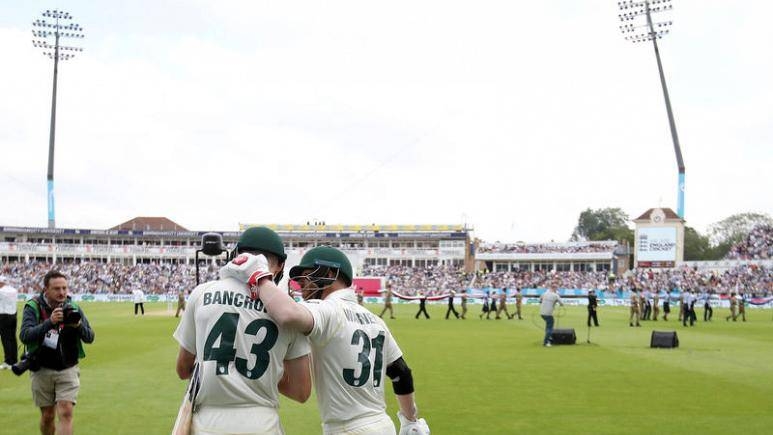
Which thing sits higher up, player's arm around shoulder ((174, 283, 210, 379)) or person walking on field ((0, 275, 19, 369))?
player's arm around shoulder ((174, 283, 210, 379))

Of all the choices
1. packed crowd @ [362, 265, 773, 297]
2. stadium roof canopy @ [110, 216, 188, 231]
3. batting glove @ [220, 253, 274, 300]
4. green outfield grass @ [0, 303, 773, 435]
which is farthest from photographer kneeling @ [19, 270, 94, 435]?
stadium roof canopy @ [110, 216, 188, 231]

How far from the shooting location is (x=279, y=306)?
3713mm

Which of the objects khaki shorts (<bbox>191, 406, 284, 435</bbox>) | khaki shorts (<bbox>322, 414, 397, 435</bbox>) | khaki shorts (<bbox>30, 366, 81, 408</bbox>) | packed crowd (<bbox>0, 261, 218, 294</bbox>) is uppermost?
khaki shorts (<bbox>191, 406, 284, 435</bbox>)

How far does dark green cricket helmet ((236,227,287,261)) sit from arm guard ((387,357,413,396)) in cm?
123

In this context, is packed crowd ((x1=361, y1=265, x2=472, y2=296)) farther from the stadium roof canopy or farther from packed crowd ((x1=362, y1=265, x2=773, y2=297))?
the stadium roof canopy

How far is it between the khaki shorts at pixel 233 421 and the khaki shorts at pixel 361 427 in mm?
637

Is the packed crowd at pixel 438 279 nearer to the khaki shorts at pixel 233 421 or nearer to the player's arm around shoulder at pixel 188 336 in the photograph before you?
the player's arm around shoulder at pixel 188 336

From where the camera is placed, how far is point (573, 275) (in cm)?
7538

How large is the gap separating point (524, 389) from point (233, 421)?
10.2m

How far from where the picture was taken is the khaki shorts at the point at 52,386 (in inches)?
302

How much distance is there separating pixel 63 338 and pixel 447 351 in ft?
44.3

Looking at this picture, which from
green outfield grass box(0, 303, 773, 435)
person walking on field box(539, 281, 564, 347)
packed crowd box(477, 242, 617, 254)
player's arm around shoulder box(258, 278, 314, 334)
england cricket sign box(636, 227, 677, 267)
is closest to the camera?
player's arm around shoulder box(258, 278, 314, 334)

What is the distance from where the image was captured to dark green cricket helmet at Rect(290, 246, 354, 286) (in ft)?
15.3

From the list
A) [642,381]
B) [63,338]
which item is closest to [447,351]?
[642,381]
